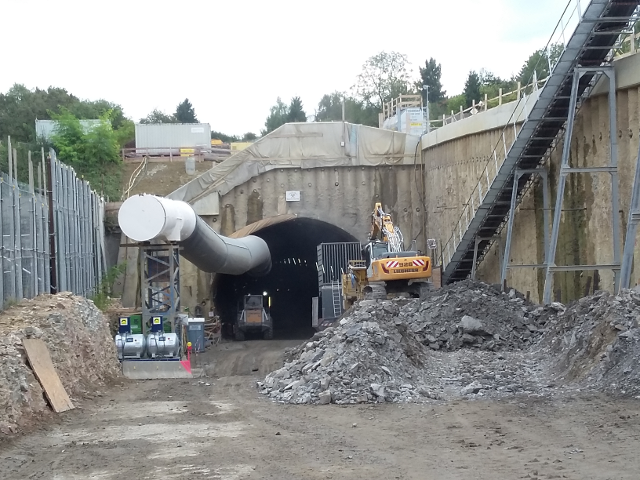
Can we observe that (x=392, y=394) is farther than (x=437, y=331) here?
No

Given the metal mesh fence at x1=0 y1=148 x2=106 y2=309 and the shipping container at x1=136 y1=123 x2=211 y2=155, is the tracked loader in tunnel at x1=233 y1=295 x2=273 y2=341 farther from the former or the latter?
the shipping container at x1=136 y1=123 x2=211 y2=155

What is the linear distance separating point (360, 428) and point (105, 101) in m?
78.3

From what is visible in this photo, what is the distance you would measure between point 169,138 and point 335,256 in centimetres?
2064

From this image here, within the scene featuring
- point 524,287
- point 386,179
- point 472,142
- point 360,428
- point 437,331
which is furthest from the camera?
point 386,179

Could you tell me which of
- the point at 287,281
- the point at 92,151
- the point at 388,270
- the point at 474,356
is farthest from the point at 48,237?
the point at 287,281

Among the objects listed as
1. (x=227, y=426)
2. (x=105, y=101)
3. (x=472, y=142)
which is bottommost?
(x=227, y=426)

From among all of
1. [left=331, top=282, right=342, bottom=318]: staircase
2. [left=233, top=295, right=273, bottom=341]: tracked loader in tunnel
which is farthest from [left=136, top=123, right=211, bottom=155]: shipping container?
[left=331, top=282, right=342, bottom=318]: staircase

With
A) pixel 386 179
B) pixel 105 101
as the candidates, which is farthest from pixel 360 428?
pixel 105 101

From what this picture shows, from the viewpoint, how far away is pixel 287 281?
51594mm

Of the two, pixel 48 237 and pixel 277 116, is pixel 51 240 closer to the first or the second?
pixel 48 237

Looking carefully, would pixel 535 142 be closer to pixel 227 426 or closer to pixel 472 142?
pixel 472 142

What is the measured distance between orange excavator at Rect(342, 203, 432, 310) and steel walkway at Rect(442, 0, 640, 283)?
188cm

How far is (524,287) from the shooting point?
98.9 feet

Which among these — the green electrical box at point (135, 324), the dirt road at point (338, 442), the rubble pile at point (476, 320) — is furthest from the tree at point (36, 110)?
the dirt road at point (338, 442)
